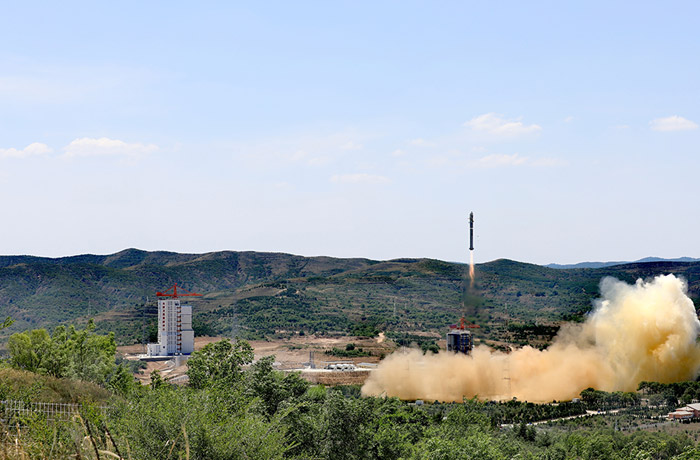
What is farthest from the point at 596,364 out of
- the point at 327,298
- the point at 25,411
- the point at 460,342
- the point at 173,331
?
the point at 327,298

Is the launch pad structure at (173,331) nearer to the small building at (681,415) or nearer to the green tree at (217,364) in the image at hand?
the green tree at (217,364)

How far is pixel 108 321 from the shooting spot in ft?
441

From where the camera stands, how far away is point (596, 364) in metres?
87.4

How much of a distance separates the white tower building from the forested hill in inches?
708

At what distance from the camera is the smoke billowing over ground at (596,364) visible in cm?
8212

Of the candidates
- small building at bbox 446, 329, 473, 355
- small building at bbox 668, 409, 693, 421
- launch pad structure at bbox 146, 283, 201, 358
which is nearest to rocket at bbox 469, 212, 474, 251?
small building at bbox 446, 329, 473, 355

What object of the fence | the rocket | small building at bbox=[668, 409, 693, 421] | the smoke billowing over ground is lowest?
small building at bbox=[668, 409, 693, 421]

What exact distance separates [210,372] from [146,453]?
25.3 meters

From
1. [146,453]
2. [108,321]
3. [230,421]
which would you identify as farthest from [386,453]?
[108,321]

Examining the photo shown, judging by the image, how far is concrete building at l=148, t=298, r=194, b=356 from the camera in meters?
106

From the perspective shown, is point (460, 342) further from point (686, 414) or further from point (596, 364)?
point (686, 414)

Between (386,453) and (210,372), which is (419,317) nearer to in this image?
(210,372)

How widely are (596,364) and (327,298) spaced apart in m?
80.1

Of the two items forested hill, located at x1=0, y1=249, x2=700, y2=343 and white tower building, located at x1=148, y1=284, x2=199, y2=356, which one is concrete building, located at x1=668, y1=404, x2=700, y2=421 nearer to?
forested hill, located at x1=0, y1=249, x2=700, y2=343
